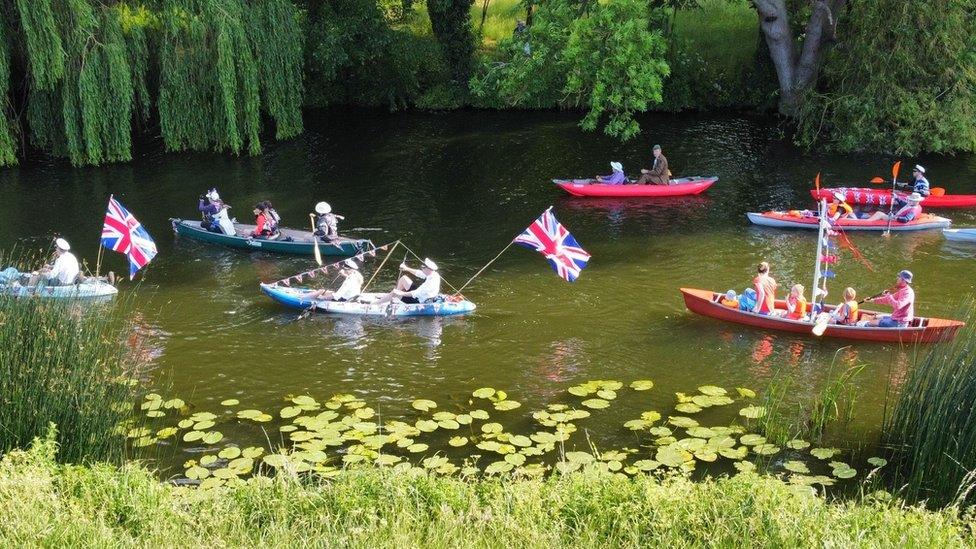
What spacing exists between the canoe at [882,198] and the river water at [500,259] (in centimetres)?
35

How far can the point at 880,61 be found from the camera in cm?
2861

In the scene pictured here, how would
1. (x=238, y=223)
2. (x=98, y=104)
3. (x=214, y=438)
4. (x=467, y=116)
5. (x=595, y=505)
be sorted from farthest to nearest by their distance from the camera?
(x=467, y=116), (x=98, y=104), (x=238, y=223), (x=214, y=438), (x=595, y=505)

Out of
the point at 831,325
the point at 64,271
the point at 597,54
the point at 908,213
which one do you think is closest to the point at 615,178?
the point at 597,54

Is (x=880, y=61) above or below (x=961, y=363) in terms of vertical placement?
above

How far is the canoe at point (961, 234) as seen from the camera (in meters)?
22.1

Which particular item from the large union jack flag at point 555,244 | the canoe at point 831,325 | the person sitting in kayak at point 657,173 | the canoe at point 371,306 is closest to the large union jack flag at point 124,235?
the canoe at point 371,306

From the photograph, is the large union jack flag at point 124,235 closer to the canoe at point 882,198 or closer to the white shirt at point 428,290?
the white shirt at point 428,290

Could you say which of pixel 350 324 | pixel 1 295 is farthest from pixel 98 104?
pixel 1 295

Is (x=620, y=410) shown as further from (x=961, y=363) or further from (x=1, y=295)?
(x=1, y=295)

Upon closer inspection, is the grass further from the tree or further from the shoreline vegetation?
the tree

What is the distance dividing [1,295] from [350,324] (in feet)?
21.9

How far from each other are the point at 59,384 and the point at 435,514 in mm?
4900

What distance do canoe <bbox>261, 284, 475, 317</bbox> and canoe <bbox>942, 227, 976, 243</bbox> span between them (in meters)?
11.1

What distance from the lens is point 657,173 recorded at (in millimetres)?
26312
